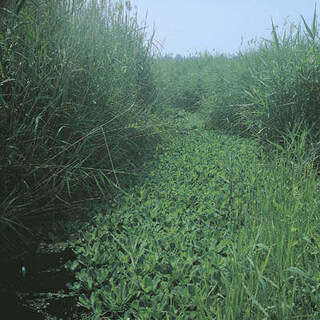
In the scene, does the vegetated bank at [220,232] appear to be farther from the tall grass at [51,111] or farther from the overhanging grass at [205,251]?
the tall grass at [51,111]

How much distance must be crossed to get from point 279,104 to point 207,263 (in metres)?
2.47

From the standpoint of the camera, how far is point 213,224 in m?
2.54

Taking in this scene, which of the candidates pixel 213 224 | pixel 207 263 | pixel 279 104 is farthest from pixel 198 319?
pixel 279 104

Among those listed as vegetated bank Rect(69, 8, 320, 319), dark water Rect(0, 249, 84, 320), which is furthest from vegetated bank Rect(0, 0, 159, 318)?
vegetated bank Rect(69, 8, 320, 319)

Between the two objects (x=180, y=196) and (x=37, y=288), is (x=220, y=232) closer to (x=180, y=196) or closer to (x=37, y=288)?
(x=180, y=196)

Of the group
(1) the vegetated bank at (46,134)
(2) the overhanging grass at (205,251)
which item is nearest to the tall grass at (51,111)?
(1) the vegetated bank at (46,134)

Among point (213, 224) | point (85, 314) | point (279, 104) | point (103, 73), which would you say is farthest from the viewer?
point (279, 104)

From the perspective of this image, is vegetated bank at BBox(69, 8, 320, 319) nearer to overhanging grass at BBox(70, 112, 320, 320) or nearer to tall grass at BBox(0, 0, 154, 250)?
overhanging grass at BBox(70, 112, 320, 320)

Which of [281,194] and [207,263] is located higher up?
[281,194]

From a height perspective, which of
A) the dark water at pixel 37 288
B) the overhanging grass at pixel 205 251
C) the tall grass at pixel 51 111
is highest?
the tall grass at pixel 51 111

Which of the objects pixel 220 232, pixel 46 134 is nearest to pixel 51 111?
pixel 46 134

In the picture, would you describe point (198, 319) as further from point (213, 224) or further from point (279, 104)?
point (279, 104)

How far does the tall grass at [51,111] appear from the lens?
97.1 inches

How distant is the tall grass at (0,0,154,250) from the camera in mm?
2467
